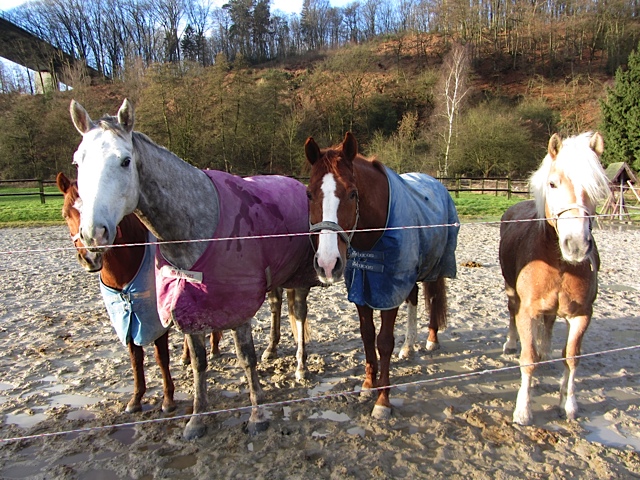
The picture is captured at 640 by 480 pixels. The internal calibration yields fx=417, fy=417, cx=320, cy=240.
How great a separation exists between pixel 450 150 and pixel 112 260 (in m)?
26.2

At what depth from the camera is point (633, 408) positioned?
127 inches

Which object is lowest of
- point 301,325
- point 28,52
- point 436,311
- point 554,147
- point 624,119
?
point 436,311

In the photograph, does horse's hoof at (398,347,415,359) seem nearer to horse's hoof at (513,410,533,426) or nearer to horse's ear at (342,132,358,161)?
horse's hoof at (513,410,533,426)

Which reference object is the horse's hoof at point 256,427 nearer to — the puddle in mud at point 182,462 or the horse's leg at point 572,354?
the puddle in mud at point 182,462

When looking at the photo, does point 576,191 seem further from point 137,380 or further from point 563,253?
point 137,380

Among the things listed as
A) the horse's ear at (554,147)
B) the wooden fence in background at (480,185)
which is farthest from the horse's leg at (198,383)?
the wooden fence in background at (480,185)

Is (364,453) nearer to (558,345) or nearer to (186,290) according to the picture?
(186,290)

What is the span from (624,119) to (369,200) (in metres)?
27.9

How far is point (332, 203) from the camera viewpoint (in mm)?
2596

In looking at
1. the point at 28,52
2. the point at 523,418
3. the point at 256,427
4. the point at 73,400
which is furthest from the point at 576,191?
the point at 28,52

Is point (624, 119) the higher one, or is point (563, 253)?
point (624, 119)

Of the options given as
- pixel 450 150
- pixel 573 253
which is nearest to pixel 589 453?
pixel 573 253

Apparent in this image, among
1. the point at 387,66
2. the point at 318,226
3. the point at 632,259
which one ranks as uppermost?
the point at 387,66

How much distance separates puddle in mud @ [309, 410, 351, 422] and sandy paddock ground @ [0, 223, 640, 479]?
12mm
